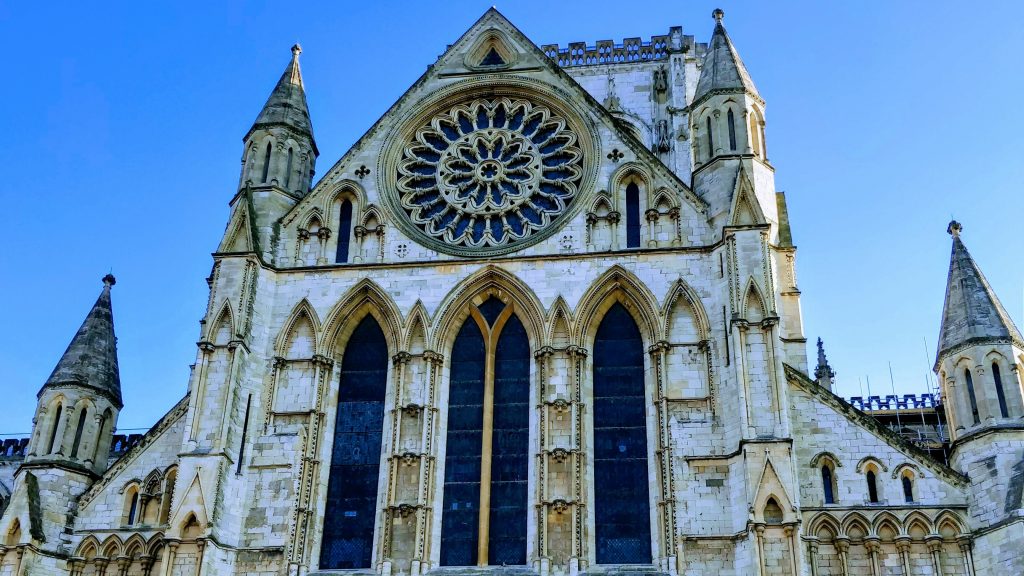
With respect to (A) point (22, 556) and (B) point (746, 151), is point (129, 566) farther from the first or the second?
(B) point (746, 151)

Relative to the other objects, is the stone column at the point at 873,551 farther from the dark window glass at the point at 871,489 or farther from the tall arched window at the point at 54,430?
the tall arched window at the point at 54,430

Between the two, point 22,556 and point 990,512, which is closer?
point 990,512

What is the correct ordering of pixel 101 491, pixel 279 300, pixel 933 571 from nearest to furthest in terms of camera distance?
pixel 933 571
pixel 101 491
pixel 279 300

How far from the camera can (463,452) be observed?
76.0ft

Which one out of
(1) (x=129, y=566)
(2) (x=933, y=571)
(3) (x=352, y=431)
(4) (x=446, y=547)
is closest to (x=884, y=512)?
(2) (x=933, y=571)

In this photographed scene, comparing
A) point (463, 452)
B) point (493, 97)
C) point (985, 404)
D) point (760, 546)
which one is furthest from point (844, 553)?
point (493, 97)

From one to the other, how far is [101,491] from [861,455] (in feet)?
45.8

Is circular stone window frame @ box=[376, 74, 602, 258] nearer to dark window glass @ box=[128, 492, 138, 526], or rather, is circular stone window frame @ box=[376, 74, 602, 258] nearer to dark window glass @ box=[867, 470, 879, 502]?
dark window glass @ box=[128, 492, 138, 526]

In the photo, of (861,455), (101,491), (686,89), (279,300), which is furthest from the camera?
(686,89)

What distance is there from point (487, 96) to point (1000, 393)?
12.4m

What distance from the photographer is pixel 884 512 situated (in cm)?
2106

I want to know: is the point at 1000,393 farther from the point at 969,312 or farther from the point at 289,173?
the point at 289,173

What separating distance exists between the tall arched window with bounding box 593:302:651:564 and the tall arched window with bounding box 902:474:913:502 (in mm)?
4406

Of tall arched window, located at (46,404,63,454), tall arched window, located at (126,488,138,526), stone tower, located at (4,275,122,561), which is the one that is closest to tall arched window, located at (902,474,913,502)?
tall arched window, located at (126,488,138,526)
